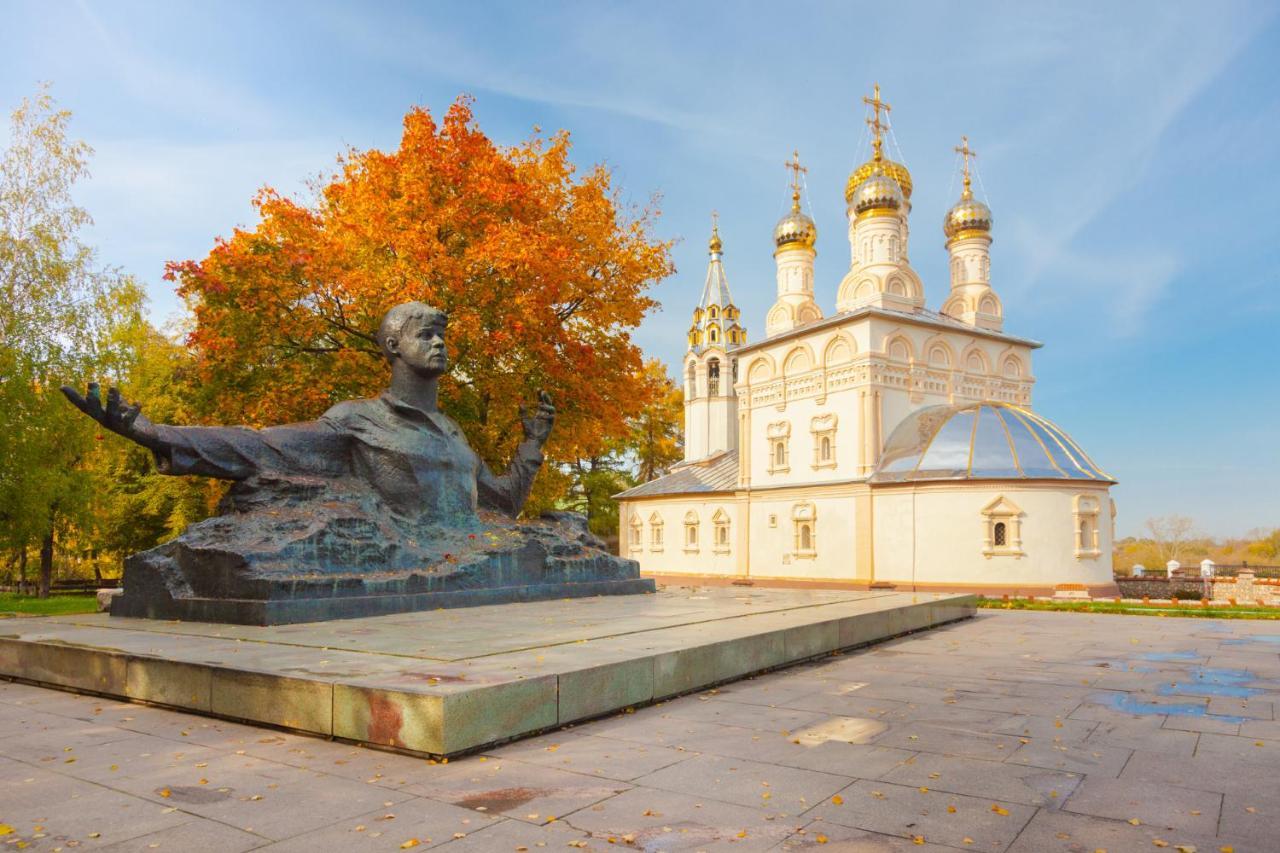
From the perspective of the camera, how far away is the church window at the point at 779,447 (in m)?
35.5

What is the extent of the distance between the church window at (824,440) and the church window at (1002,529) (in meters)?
6.73

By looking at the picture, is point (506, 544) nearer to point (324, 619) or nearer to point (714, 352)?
point (324, 619)

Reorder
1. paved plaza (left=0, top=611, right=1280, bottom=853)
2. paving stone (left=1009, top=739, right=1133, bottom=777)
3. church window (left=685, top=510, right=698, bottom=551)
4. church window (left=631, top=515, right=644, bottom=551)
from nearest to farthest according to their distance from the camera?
paved plaza (left=0, top=611, right=1280, bottom=853), paving stone (left=1009, top=739, right=1133, bottom=777), church window (left=685, top=510, right=698, bottom=551), church window (left=631, top=515, right=644, bottom=551)

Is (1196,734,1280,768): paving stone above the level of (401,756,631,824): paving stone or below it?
below

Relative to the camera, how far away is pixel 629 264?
56.3ft

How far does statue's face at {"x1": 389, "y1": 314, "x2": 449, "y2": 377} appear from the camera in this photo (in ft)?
33.7

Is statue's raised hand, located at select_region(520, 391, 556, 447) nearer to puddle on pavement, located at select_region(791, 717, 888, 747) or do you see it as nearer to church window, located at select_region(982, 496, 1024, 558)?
puddle on pavement, located at select_region(791, 717, 888, 747)

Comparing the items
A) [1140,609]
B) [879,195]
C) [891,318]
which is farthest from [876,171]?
[1140,609]

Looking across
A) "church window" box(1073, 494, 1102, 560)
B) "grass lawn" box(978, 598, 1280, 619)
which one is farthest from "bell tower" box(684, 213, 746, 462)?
"grass lawn" box(978, 598, 1280, 619)

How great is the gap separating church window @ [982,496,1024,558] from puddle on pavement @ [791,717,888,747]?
23474 millimetres

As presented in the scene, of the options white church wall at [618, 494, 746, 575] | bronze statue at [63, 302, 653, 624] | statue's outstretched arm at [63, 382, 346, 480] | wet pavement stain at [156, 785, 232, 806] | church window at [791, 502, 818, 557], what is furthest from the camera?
white church wall at [618, 494, 746, 575]

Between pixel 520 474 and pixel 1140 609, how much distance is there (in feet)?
40.6

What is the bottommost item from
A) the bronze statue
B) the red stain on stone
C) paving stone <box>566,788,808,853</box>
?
paving stone <box>566,788,808,853</box>

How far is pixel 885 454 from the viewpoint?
31875 mm
